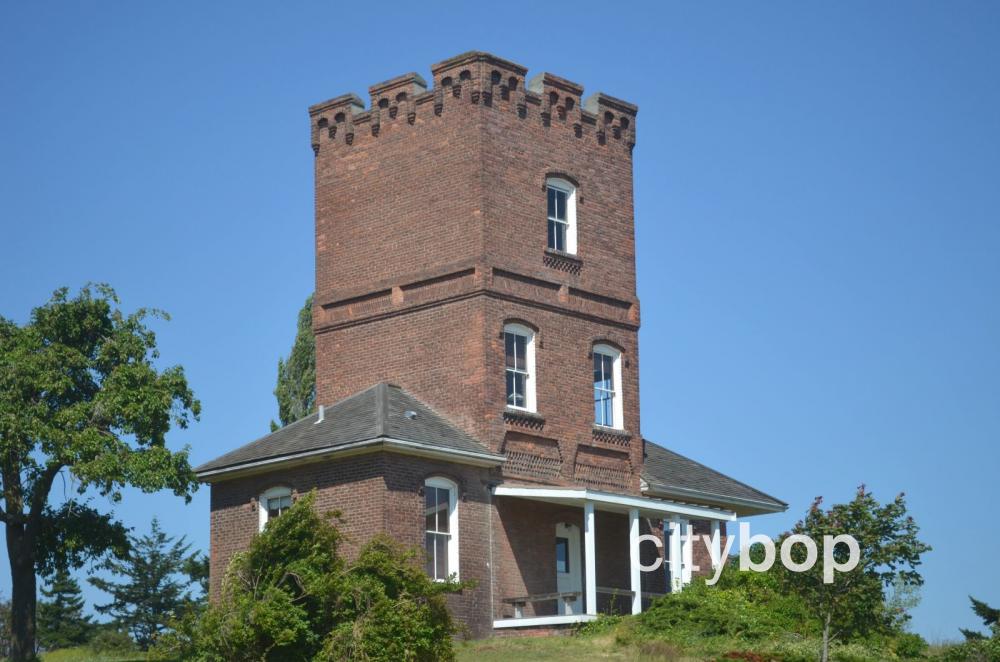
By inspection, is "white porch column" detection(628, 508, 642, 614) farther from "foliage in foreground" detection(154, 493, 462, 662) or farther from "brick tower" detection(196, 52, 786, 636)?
"foliage in foreground" detection(154, 493, 462, 662)

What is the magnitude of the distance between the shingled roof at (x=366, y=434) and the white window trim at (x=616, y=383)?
4.45m

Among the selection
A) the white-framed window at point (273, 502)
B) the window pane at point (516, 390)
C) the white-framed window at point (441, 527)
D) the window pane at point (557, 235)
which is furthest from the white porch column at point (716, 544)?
the white-framed window at point (273, 502)

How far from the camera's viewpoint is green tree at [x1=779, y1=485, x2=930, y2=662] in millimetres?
27797

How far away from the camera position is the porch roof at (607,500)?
107 feet

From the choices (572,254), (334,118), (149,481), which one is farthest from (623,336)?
(149,481)

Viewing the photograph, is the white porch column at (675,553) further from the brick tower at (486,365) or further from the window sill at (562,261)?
the window sill at (562,261)

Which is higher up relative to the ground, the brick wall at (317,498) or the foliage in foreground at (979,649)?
the brick wall at (317,498)

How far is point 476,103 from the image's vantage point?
3475 centimetres

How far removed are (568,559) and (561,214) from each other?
297 inches

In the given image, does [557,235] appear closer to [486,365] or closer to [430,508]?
[486,365]

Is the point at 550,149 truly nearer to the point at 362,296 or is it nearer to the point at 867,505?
the point at 362,296

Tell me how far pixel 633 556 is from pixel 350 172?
10697 millimetres

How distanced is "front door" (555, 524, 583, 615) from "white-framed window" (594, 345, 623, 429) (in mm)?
2623

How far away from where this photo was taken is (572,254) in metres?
35.9
